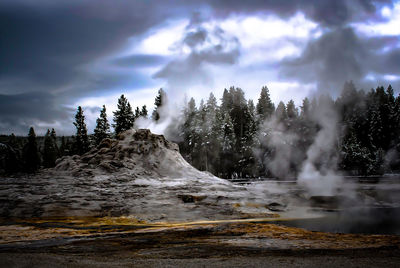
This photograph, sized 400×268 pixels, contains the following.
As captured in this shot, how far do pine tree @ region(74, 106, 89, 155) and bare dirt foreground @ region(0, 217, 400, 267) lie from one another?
39917mm

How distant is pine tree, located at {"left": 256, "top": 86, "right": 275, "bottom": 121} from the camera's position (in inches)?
2736

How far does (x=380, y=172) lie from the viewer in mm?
52094

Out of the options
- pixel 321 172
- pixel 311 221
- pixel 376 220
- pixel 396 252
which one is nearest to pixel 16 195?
pixel 311 221

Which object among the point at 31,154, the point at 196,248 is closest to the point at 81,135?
the point at 31,154

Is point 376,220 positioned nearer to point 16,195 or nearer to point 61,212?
point 61,212

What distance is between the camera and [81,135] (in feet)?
178

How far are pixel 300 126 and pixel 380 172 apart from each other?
16027 millimetres

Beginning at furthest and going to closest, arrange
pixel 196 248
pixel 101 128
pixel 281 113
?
pixel 281 113, pixel 101 128, pixel 196 248

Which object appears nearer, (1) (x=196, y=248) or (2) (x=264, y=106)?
(1) (x=196, y=248)

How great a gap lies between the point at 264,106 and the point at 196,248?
65038mm

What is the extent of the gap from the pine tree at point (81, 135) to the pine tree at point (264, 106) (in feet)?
126

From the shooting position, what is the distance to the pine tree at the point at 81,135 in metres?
53.5

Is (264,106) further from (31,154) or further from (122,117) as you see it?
(31,154)

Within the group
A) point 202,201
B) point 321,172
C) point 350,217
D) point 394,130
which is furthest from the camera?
point 394,130
